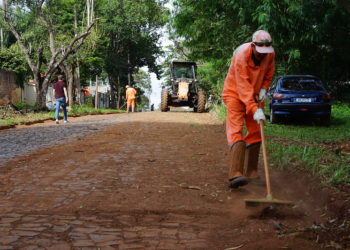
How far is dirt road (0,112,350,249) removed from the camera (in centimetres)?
322

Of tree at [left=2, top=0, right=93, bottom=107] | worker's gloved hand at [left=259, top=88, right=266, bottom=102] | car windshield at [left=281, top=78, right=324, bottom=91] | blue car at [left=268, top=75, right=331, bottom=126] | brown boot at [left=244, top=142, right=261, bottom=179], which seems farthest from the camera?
tree at [left=2, top=0, right=93, bottom=107]

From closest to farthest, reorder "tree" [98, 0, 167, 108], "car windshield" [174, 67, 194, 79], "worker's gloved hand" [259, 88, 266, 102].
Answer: "worker's gloved hand" [259, 88, 266, 102] → "car windshield" [174, 67, 194, 79] → "tree" [98, 0, 167, 108]

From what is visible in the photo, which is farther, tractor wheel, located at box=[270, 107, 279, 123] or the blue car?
tractor wheel, located at box=[270, 107, 279, 123]

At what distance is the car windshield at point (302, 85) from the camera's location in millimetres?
12938

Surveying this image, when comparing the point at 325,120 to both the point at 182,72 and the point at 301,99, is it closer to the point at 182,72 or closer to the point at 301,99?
the point at 301,99

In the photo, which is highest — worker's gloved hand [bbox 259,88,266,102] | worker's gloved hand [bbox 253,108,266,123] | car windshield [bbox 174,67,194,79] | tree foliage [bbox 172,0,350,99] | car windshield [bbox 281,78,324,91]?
tree foliage [bbox 172,0,350,99]

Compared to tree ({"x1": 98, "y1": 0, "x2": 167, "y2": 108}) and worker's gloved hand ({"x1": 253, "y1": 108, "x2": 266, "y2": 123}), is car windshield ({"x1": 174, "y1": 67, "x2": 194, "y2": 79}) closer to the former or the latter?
tree ({"x1": 98, "y1": 0, "x2": 167, "y2": 108})

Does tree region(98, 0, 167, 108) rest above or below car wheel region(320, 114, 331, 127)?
above

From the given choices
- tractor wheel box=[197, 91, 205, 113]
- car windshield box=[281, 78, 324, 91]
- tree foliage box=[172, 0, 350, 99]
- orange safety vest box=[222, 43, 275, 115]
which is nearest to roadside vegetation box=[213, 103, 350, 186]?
orange safety vest box=[222, 43, 275, 115]

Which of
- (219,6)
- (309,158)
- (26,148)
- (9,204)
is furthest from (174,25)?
(9,204)

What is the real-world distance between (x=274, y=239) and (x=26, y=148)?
645cm

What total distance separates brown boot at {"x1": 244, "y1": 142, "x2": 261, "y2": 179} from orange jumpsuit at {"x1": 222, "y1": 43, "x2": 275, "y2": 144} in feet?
0.25

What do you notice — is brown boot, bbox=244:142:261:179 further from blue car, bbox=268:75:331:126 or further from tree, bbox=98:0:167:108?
tree, bbox=98:0:167:108

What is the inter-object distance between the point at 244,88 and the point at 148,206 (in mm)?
1733
